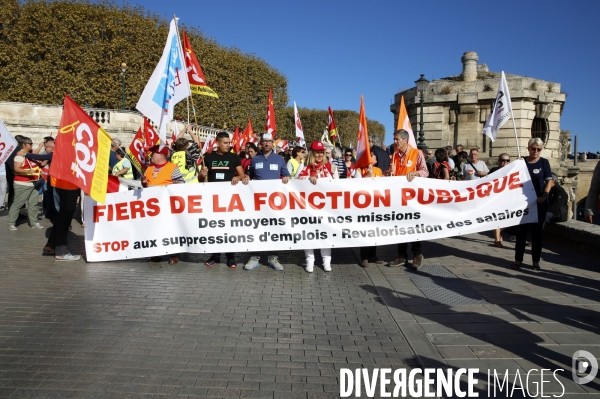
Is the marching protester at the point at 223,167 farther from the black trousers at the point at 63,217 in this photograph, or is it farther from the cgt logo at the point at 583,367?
the cgt logo at the point at 583,367

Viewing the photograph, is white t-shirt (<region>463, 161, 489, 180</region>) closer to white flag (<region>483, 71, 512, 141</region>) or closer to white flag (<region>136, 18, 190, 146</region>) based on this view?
white flag (<region>483, 71, 512, 141</region>)

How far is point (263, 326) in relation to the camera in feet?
16.7

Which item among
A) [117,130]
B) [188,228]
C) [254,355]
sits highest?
[117,130]

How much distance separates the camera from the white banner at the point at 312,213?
7.35 meters

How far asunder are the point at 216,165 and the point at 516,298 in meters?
4.61

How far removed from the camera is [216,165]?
775 cm

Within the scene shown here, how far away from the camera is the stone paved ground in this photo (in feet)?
12.7

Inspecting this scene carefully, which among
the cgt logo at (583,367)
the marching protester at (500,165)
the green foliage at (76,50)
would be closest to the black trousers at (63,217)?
the cgt logo at (583,367)

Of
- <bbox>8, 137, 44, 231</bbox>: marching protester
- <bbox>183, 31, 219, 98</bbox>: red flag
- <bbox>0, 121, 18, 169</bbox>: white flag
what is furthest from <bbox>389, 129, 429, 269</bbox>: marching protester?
<bbox>8, 137, 44, 231</bbox>: marching protester

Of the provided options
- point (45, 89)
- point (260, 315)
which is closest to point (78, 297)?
point (260, 315)

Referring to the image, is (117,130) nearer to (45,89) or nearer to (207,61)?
(45,89)

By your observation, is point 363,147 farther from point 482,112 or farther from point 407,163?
point 482,112

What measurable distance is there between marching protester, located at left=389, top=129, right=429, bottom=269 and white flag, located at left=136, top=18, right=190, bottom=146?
12.8 ft

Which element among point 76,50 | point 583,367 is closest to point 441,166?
point 583,367
